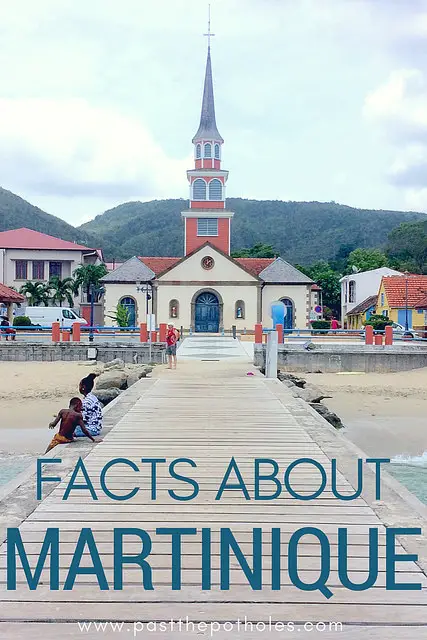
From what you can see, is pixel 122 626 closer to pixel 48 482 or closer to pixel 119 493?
pixel 119 493

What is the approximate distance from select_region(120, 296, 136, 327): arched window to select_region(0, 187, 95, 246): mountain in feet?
240

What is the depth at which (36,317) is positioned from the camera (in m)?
42.9

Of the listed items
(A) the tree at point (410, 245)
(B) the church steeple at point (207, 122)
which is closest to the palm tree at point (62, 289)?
(B) the church steeple at point (207, 122)

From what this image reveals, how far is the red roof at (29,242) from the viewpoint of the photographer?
54.5 metres

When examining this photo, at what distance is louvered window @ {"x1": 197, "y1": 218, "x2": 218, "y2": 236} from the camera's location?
157 ft

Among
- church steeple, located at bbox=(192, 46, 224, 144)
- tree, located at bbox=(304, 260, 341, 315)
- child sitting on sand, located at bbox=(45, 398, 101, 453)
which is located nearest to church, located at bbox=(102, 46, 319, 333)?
church steeple, located at bbox=(192, 46, 224, 144)

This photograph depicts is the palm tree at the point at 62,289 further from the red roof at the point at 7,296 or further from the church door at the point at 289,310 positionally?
the church door at the point at 289,310

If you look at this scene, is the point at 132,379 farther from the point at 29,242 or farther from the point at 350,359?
the point at 29,242

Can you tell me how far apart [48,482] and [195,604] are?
9.81 ft

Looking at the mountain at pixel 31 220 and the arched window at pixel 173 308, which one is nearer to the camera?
the arched window at pixel 173 308

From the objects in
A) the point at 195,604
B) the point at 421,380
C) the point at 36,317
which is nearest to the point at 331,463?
the point at 195,604

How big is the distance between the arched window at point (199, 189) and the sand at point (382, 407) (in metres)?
23.0

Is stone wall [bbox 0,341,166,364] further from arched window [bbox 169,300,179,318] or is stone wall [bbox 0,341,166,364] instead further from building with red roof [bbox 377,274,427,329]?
building with red roof [bbox 377,274,427,329]

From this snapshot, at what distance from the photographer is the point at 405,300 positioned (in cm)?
4784
